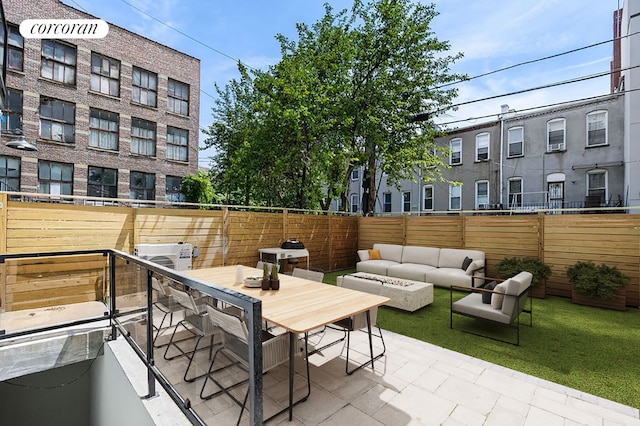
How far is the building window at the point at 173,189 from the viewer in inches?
512

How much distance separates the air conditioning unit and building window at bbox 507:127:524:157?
43.2 feet

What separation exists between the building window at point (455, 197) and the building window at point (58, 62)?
615 inches

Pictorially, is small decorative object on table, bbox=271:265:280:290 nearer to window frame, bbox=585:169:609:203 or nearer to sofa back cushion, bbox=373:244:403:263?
sofa back cushion, bbox=373:244:403:263

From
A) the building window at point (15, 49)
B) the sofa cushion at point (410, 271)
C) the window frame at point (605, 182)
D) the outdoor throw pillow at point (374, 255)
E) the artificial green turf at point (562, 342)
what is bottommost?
the artificial green turf at point (562, 342)

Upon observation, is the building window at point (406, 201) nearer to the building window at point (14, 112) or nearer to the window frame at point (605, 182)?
the window frame at point (605, 182)

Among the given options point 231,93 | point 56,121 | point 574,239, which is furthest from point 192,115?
point 574,239

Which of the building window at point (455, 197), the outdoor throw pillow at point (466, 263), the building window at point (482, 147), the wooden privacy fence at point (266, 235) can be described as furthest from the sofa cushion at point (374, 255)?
the building window at point (482, 147)

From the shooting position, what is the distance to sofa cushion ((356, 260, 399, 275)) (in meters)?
7.13

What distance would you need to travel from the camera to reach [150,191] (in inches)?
494

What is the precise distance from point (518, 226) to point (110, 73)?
14247 millimetres

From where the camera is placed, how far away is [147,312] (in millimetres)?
2459

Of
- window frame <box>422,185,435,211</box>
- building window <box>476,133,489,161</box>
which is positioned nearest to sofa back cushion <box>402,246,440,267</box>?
window frame <box>422,185,435,211</box>

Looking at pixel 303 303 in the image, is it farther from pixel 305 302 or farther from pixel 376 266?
pixel 376 266

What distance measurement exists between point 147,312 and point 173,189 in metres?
12.0
